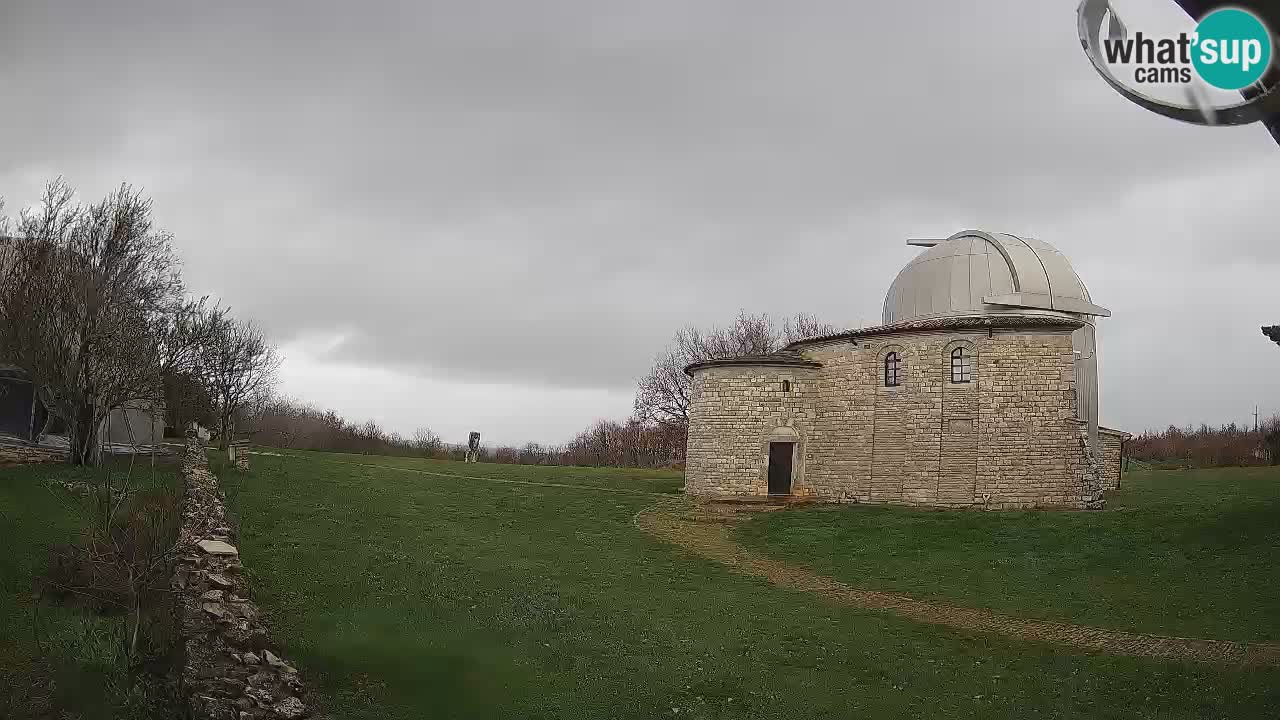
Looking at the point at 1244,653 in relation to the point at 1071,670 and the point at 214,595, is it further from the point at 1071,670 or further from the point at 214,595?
the point at 214,595

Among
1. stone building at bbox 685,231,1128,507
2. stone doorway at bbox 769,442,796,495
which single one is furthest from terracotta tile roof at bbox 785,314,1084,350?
stone doorway at bbox 769,442,796,495

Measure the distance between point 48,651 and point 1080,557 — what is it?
1824 centimetres

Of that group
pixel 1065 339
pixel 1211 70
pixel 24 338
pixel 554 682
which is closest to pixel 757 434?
pixel 1065 339

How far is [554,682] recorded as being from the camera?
9.41 metres

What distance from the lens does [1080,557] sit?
56.3ft

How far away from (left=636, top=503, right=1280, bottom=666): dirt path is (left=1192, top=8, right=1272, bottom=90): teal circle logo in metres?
10.9

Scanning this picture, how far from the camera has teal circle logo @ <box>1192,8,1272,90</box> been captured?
3221mm

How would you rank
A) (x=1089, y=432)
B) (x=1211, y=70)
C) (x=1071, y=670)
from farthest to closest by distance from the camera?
(x=1089, y=432)
(x=1071, y=670)
(x=1211, y=70)

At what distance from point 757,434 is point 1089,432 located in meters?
10.4

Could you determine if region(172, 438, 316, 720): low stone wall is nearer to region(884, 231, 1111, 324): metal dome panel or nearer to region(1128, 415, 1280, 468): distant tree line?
region(884, 231, 1111, 324): metal dome panel

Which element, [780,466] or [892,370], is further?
[780,466]

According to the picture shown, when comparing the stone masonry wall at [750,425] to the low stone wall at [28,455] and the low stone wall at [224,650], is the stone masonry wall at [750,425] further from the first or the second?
the low stone wall at [28,455]

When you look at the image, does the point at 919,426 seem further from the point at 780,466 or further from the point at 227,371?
the point at 227,371

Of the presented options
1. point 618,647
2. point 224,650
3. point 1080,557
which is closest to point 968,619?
point 1080,557
